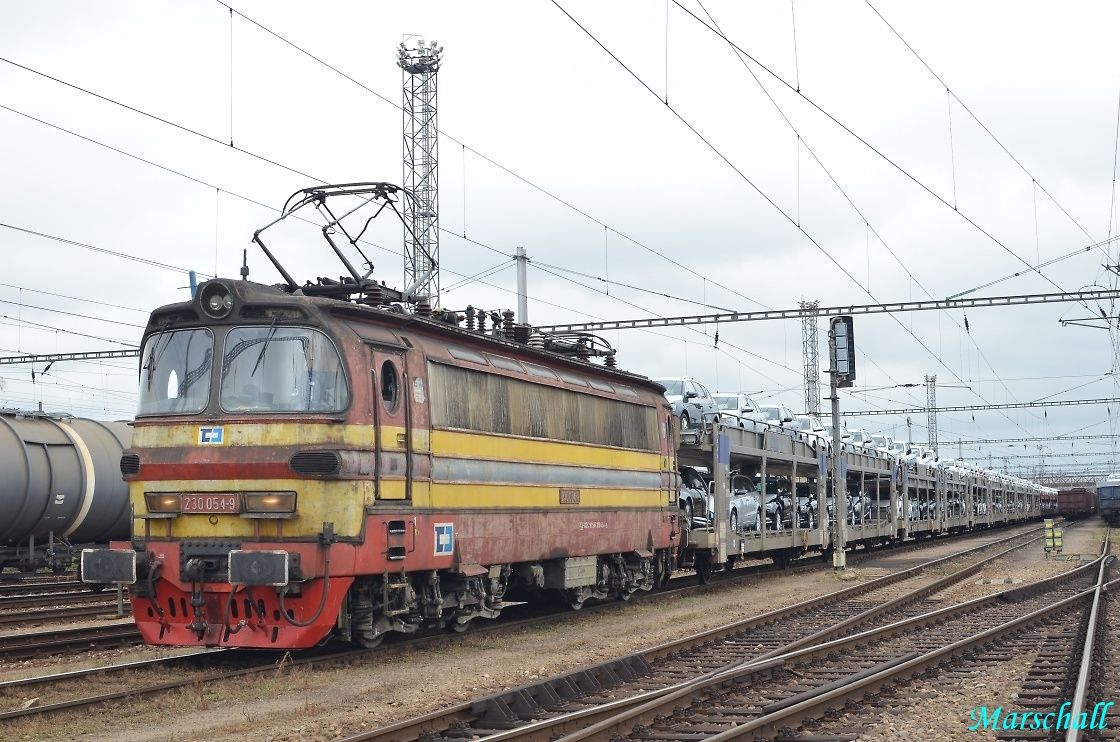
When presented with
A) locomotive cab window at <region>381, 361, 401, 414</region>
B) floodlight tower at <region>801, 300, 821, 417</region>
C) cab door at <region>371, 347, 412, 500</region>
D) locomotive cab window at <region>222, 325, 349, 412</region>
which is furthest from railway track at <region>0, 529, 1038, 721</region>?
floodlight tower at <region>801, 300, 821, 417</region>

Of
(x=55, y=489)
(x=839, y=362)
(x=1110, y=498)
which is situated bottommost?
(x=1110, y=498)

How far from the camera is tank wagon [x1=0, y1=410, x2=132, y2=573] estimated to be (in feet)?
79.9

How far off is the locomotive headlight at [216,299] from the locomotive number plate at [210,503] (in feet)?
5.99

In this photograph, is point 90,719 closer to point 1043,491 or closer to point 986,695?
point 986,695

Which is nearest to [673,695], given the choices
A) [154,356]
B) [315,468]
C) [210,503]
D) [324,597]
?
[324,597]

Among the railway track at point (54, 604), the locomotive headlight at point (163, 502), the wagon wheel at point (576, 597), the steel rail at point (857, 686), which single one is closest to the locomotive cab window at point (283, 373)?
the locomotive headlight at point (163, 502)

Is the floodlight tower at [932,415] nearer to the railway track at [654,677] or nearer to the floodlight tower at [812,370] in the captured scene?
the floodlight tower at [812,370]

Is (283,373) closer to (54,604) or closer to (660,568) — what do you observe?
(660,568)

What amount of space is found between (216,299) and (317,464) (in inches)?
85.6

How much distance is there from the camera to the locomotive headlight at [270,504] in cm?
1177

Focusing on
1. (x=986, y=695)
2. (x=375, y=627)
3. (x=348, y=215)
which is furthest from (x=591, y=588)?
(x=986, y=695)

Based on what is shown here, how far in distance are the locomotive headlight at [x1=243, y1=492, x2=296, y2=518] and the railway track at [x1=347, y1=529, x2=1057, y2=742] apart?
307 cm

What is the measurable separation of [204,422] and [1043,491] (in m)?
87.4

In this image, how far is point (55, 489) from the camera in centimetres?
2517
